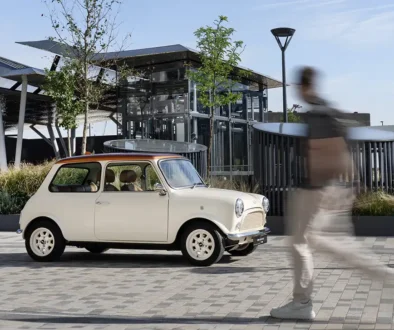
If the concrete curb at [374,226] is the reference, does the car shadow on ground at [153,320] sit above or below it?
below

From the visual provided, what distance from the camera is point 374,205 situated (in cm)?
1528

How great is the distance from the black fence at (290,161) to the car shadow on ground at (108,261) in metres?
4.61

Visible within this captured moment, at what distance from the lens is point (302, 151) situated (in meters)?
6.61

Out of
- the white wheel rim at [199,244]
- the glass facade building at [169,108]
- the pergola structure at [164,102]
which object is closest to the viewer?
the white wheel rim at [199,244]

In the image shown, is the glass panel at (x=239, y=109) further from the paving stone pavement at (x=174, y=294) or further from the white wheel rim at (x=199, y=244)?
the white wheel rim at (x=199, y=244)

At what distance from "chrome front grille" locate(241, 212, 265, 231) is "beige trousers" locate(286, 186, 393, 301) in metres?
4.29

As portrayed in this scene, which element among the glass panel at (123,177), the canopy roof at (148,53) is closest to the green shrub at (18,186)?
the glass panel at (123,177)

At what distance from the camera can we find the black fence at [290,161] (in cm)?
1595

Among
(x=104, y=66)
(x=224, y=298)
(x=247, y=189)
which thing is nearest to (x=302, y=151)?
(x=224, y=298)

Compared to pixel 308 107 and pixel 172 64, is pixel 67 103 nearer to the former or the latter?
pixel 172 64

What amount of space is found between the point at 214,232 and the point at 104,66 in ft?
70.5

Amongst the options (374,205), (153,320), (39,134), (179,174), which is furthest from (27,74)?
(153,320)

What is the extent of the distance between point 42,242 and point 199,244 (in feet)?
8.65

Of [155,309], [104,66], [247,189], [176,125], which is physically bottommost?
[155,309]
